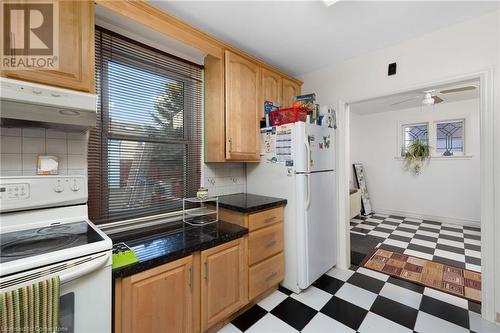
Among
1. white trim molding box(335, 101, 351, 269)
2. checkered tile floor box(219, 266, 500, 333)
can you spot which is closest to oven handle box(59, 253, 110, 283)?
checkered tile floor box(219, 266, 500, 333)

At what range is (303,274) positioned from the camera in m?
2.02

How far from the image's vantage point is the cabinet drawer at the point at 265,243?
1812 millimetres

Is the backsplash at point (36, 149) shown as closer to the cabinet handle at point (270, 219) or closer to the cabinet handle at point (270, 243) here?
the cabinet handle at point (270, 219)

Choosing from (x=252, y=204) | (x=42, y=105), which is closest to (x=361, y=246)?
(x=252, y=204)

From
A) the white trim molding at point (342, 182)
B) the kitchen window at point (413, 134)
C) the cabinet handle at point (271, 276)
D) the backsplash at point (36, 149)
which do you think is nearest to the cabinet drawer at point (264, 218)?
the cabinet handle at point (271, 276)

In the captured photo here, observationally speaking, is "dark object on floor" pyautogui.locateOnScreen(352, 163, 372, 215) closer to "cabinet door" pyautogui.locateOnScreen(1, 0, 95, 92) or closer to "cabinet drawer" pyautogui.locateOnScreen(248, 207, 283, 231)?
"cabinet drawer" pyautogui.locateOnScreen(248, 207, 283, 231)

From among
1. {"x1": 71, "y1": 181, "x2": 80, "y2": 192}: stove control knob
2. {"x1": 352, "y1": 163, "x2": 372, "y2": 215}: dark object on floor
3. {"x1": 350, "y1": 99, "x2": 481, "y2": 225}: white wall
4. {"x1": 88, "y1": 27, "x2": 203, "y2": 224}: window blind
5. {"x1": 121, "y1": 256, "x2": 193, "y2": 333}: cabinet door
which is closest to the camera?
{"x1": 121, "y1": 256, "x2": 193, "y2": 333}: cabinet door

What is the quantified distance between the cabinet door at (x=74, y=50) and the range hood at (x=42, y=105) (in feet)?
0.36

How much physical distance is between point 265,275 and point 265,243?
280 mm

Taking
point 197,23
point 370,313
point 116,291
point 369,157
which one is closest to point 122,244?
point 116,291

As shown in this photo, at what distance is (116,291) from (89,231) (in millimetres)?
357

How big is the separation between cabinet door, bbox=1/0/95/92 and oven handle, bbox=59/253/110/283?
917 mm

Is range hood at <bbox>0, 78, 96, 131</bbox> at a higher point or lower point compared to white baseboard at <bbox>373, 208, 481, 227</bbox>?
higher

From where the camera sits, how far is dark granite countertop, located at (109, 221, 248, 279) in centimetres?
119
